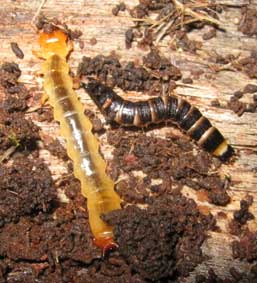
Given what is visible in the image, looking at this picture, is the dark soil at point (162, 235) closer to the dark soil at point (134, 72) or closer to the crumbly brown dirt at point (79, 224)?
the crumbly brown dirt at point (79, 224)

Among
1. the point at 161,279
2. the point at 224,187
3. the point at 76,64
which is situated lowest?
the point at 161,279

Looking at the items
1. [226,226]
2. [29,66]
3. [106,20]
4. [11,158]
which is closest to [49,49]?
[29,66]

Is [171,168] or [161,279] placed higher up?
[171,168]

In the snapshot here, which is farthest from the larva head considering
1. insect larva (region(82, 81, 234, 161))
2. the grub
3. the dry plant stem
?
the dry plant stem

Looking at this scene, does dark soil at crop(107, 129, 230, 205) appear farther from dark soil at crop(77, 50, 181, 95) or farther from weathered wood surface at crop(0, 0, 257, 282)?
dark soil at crop(77, 50, 181, 95)

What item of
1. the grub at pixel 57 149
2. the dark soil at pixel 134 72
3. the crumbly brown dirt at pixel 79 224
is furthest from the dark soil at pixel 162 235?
the dark soil at pixel 134 72

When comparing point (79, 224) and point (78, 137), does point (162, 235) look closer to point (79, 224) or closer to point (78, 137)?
point (79, 224)

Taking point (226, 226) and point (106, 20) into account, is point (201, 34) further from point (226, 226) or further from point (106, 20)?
point (226, 226)
